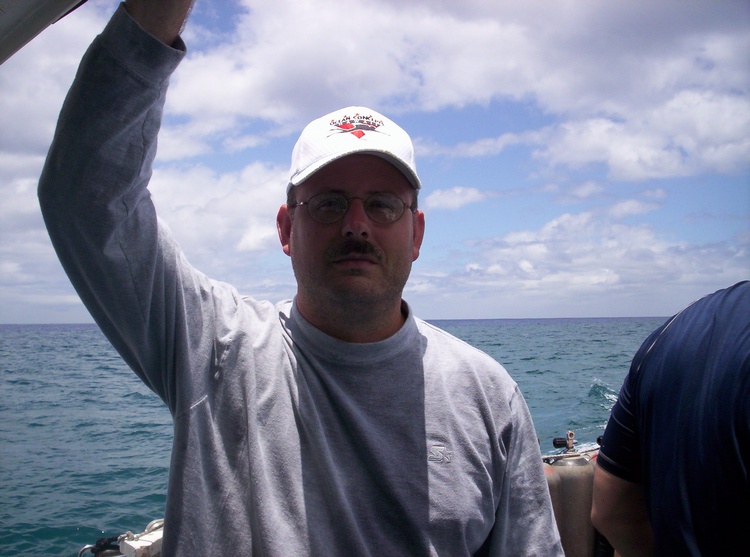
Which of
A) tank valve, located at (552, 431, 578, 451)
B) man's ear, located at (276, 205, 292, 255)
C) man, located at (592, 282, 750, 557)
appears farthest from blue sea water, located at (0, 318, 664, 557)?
man, located at (592, 282, 750, 557)

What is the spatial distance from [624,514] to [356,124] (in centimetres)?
148

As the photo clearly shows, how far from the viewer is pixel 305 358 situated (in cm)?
162

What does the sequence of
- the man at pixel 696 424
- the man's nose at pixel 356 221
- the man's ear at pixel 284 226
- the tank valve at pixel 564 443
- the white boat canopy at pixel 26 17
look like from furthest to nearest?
1. the tank valve at pixel 564 443
2. the man's ear at pixel 284 226
3. the man's nose at pixel 356 221
4. the man at pixel 696 424
5. the white boat canopy at pixel 26 17

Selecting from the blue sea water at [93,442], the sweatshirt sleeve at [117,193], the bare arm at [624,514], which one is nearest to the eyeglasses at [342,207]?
the sweatshirt sleeve at [117,193]

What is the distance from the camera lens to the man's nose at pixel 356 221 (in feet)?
5.36

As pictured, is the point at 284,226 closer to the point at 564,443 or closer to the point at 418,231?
the point at 418,231

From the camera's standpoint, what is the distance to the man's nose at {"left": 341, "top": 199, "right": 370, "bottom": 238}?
163 cm

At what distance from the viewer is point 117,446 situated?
14.5 metres

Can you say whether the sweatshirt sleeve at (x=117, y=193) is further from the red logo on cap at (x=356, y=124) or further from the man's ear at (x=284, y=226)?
the red logo on cap at (x=356, y=124)

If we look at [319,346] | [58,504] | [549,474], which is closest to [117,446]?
[58,504]

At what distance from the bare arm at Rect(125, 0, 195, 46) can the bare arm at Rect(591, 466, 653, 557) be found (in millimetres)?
1772

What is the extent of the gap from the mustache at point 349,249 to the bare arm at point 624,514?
1.09 meters

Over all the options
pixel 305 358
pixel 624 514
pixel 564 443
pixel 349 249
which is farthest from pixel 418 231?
pixel 564 443

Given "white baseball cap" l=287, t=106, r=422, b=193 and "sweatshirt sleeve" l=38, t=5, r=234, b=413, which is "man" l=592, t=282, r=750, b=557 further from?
"sweatshirt sleeve" l=38, t=5, r=234, b=413
